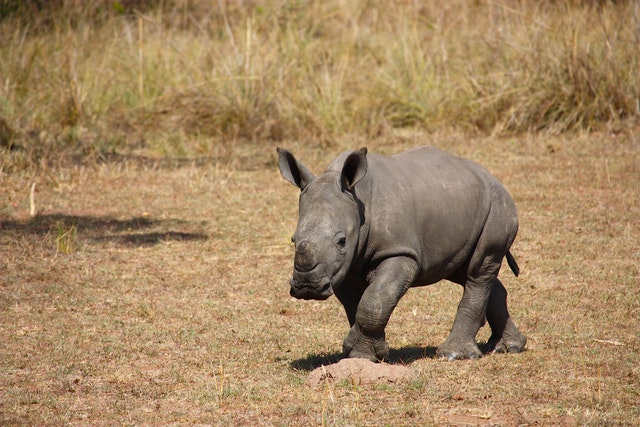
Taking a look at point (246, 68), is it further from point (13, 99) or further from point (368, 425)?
point (368, 425)

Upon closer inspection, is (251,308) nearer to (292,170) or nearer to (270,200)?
(292,170)

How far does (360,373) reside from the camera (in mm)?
5590

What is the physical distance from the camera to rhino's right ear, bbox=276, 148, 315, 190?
5.65 m

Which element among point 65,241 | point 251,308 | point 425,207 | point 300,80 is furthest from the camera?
point 300,80

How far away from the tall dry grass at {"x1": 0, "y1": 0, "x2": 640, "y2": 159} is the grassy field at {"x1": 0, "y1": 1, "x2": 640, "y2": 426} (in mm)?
43

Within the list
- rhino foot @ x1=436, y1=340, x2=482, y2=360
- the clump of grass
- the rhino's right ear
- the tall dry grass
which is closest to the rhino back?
the rhino's right ear

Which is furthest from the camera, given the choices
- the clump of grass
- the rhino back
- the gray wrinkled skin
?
the clump of grass

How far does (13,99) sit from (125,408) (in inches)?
377

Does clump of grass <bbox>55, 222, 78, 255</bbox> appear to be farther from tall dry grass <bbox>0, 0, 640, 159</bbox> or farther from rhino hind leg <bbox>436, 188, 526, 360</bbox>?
rhino hind leg <bbox>436, 188, 526, 360</bbox>

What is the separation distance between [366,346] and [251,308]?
2.14 meters

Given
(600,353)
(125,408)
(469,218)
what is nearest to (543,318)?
(600,353)

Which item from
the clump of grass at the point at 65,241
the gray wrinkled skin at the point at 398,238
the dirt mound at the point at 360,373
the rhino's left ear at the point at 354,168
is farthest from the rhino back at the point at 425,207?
the clump of grass at the point at 65,241

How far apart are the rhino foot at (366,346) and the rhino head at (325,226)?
1.49 ft

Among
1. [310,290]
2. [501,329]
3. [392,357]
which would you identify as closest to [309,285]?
[310,290]
